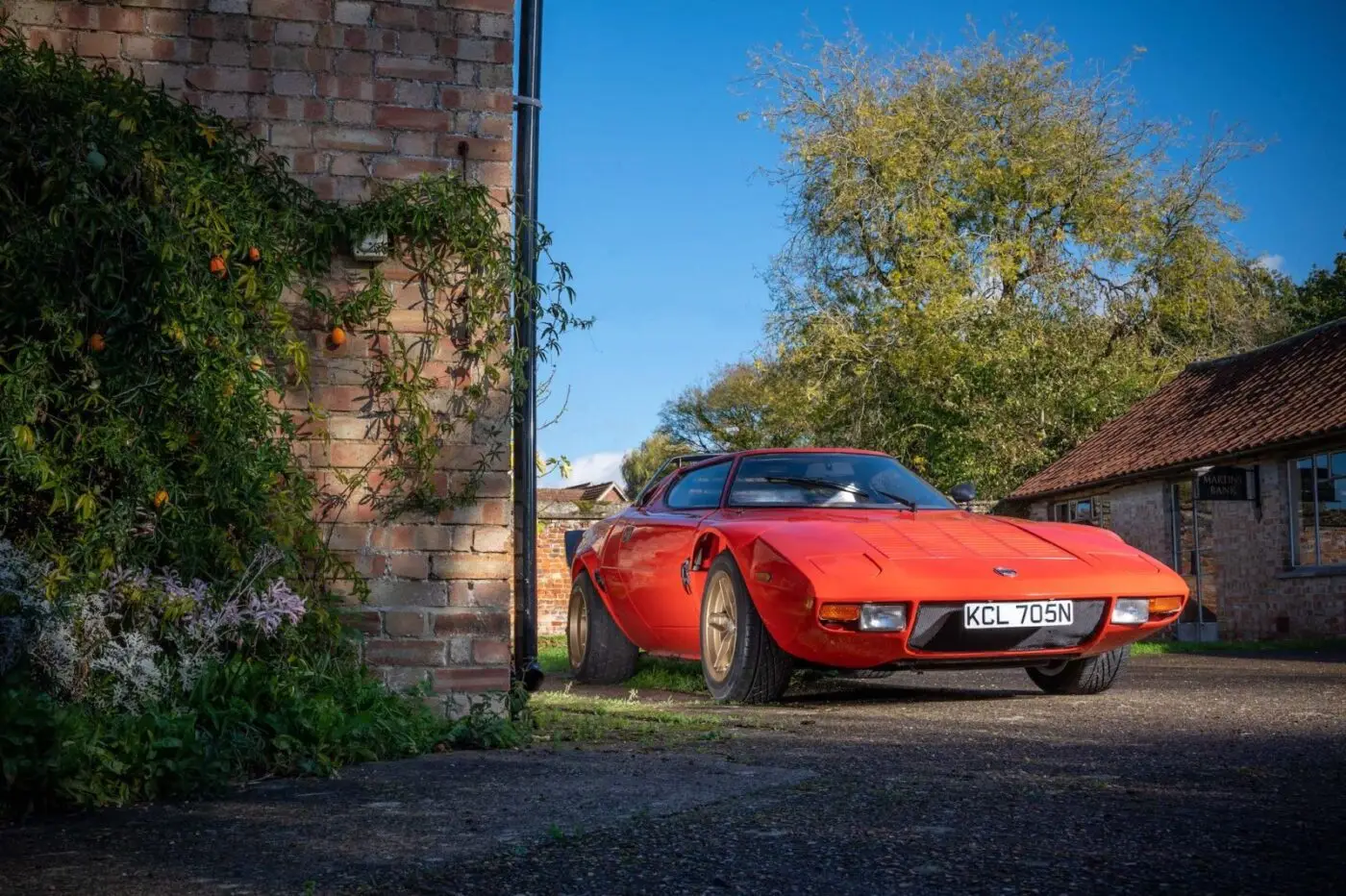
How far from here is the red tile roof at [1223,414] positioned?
63.1ft

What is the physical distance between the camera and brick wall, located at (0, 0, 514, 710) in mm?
5438

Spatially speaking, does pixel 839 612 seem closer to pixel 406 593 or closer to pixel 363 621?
pixel 406 593

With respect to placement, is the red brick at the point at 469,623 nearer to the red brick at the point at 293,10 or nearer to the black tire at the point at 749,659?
the black tire at the point at 749,659

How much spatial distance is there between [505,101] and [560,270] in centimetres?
78

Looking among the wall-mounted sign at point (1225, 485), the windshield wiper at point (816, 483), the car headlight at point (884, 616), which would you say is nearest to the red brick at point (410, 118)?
the car headlight at point (884, 616)

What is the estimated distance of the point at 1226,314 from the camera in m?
33.5

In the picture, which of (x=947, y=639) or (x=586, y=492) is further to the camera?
(x=586, y=492)

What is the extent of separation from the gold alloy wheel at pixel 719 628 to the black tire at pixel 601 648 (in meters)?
1.87

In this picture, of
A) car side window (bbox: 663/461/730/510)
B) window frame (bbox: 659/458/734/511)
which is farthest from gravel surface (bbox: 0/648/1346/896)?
car side window (bbox: 663/461/730/510)

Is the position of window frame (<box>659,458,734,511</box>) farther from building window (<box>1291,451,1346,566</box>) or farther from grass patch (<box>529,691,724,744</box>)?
building window (<box>1291,451,1346,566</box>)

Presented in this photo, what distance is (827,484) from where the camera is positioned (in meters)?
8.16

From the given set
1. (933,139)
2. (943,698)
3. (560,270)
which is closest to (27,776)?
(560,270)

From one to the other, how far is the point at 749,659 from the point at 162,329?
339 centimetres

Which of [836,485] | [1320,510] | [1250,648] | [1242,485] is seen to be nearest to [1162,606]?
[836,485]
